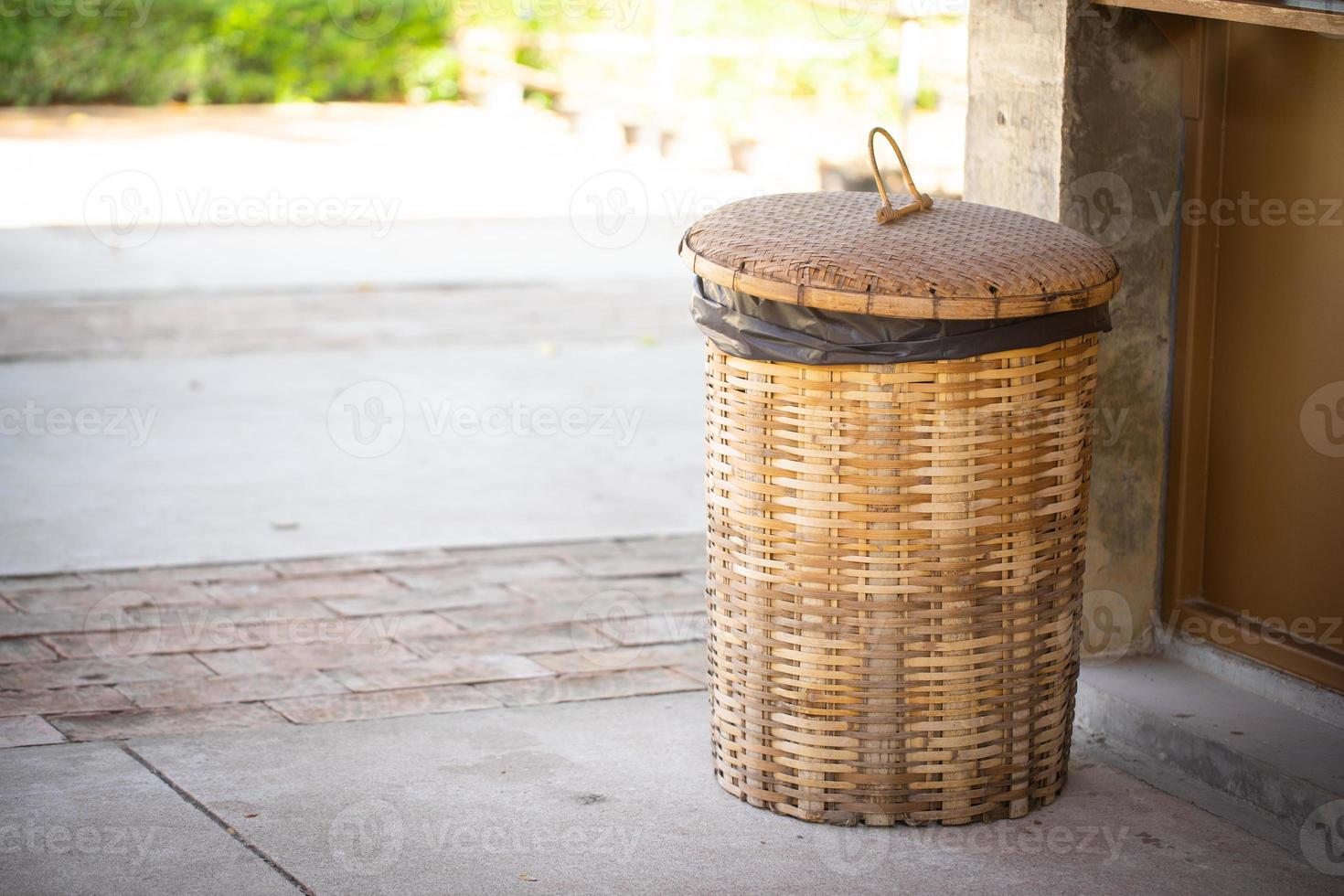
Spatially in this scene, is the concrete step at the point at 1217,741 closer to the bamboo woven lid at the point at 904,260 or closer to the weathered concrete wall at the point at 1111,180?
the weathered concrete wall at the point at 1111,180

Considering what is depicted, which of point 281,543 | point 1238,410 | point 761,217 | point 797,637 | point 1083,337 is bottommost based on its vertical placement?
point 281,543

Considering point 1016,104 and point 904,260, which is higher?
point 1016,104

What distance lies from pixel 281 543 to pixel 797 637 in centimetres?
249

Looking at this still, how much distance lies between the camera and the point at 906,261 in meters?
2.68

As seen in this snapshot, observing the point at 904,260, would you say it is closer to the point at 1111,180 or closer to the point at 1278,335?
the point at 1111,180

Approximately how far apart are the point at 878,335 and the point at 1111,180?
1025mm

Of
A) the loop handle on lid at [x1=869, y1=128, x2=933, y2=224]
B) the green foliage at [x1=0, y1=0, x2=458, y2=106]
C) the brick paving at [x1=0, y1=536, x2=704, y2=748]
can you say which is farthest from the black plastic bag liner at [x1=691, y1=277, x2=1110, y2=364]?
the green foliage at [x1=0, y1=0, x2=458, y2=106]

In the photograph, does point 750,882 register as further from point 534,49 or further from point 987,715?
point 534,49

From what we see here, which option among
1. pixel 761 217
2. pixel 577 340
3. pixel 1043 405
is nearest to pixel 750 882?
pixel 1043 405

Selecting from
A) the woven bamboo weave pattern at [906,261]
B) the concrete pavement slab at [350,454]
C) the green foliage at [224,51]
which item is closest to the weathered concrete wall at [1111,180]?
the woven bamboo weave pattern at [906,261]

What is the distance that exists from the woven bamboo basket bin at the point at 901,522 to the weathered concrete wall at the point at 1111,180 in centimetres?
44

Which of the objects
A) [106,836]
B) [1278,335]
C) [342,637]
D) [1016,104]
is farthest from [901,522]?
[342,637]

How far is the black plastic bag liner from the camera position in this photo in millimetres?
2658

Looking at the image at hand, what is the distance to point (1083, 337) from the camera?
282cm
